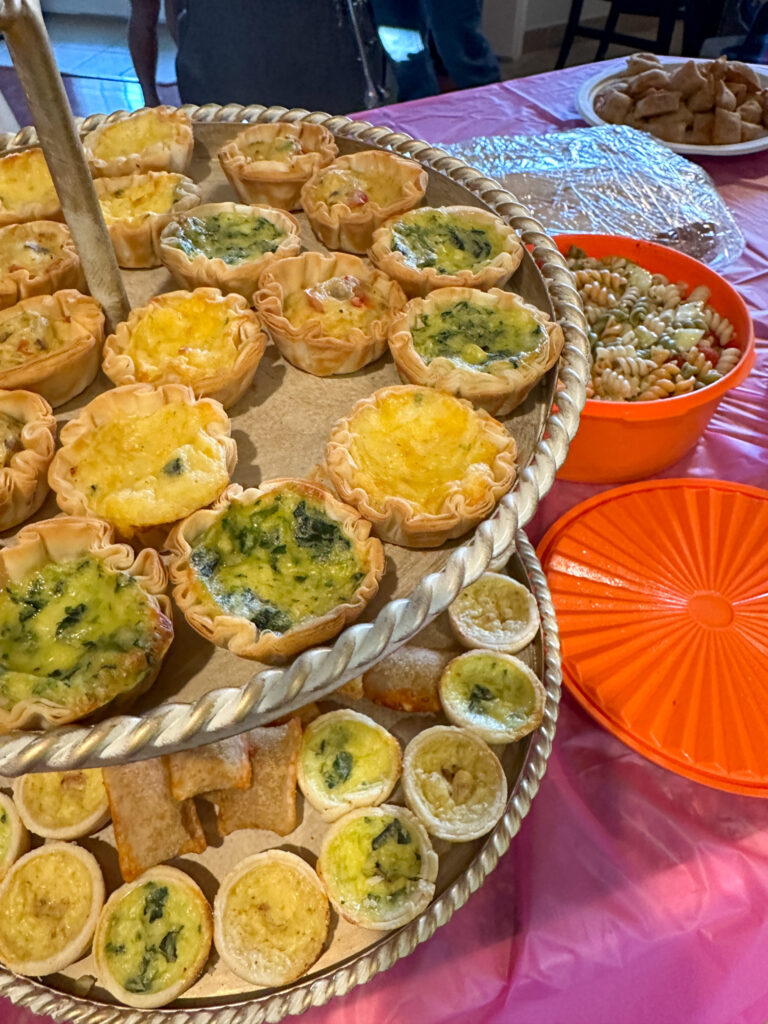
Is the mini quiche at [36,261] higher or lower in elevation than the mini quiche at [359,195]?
higher

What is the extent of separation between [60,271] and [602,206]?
1.98m

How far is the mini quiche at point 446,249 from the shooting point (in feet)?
4.42

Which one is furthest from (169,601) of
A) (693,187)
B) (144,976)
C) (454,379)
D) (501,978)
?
(693,187)

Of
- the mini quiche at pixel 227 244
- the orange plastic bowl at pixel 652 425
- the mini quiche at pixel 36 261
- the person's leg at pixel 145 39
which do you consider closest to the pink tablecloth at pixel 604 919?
the orange plastic bowl at pixel 652 425

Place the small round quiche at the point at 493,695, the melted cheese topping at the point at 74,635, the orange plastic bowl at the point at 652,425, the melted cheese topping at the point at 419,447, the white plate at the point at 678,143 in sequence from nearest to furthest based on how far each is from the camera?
the melted cheese topping at the point at 74,635
the melted cheese topping at the point at 419,447
the small round quiche at the point at 493,695
the orange plastic bowl at the point at 652,425
the white plate at the point at 678,143

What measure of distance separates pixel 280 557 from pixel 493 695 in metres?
0.70

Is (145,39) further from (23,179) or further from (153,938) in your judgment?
(153,938)

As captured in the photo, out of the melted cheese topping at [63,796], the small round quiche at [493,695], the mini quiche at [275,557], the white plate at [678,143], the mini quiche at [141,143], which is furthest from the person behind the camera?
the white plate at [678,143]

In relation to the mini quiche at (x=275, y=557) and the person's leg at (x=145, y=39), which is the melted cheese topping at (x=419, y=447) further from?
the person's leg at (x=145, y=39)

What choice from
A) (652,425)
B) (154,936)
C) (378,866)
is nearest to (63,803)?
(154,936)

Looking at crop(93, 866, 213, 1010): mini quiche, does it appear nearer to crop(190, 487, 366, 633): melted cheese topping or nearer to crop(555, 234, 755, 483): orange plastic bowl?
crop(190, 487, 366, 633): melted cheese topping

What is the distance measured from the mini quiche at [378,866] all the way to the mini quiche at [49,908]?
405 millimetres

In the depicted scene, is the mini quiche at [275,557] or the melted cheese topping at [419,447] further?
the melted cheese topping at [419,447]

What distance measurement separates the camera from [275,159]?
64.1 inches
